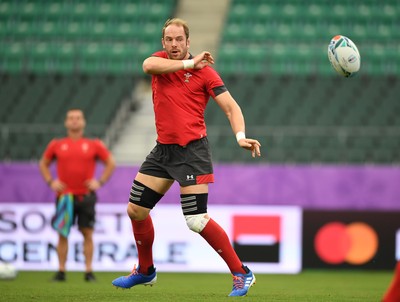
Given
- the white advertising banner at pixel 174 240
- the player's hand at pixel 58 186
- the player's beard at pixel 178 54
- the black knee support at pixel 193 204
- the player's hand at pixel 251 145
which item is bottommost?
the white advertising banner at pixel 174 240

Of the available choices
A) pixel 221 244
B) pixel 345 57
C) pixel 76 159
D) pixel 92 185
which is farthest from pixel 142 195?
pixel 76 159

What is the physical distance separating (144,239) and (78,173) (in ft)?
11.6

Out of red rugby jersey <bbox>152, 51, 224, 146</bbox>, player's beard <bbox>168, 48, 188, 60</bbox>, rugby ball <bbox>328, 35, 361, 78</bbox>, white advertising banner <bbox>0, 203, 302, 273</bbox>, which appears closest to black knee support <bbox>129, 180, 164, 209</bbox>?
red rugby jersey <bbox>152, 51, 224, 146</bbox>

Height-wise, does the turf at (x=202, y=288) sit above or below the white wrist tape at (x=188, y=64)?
below

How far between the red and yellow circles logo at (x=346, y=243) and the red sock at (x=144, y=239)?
5.43 m

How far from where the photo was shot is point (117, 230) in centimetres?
1164

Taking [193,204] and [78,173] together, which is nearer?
[193,204]

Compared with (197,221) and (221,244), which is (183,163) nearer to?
(197,221)

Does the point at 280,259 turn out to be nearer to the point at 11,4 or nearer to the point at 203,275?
the point at 203,275

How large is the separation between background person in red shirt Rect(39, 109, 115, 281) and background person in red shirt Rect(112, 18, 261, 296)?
→ 342cm

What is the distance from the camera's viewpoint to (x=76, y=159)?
10.0 m

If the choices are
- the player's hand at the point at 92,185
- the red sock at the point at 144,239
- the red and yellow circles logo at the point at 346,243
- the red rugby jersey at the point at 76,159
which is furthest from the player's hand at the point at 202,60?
the red and yellow circles logo at the point at 346,243

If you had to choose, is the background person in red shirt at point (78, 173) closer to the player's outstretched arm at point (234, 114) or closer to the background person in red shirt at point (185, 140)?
the background person in red shirt at point (185, 140)

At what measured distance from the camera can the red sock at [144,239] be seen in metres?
6.60
